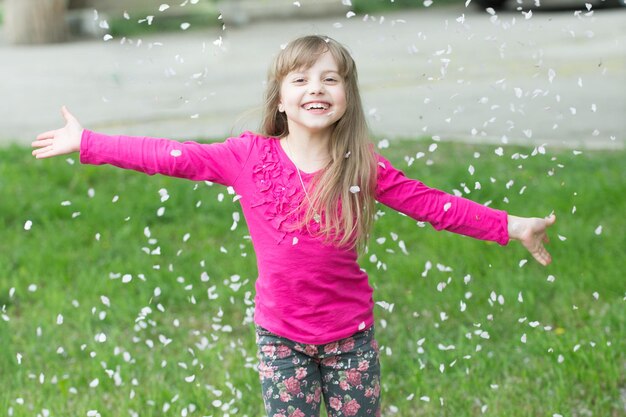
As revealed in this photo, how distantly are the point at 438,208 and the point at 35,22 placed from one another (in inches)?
532

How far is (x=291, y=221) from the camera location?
8.61 feet

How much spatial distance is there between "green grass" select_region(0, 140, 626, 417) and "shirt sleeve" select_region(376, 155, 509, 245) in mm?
999

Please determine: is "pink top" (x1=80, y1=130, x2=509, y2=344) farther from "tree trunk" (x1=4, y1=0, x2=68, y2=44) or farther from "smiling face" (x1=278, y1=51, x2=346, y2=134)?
"tree trunk" (x1=4, y1=0, x2=68, y2=44)

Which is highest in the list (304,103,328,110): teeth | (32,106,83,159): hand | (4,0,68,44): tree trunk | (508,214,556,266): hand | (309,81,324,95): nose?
(309,81,324,95): nose

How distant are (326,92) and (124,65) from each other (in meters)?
10.4

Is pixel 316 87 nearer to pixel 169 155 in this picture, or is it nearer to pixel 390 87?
pixel 169 155

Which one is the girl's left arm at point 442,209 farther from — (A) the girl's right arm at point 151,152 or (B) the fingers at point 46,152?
(B) the fingers at point 46,152

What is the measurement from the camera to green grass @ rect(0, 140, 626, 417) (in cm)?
363

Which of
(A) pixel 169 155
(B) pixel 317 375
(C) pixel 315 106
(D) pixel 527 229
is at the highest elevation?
(C) pixel 315 106

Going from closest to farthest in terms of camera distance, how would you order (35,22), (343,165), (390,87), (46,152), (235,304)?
1. (46,152)
2. (343,165)
3. (235,304)
4. (390,87)
5. (35,22)

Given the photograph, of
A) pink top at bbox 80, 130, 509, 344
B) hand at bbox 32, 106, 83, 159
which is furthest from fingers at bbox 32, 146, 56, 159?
pink top at bbox 80, 130, 509, 344

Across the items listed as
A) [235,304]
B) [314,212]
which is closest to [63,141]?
[314,212]

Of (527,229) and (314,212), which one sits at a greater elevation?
(314,212)

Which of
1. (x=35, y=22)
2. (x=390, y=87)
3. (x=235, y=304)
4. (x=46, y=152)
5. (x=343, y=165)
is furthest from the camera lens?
(x=35, y=22)
